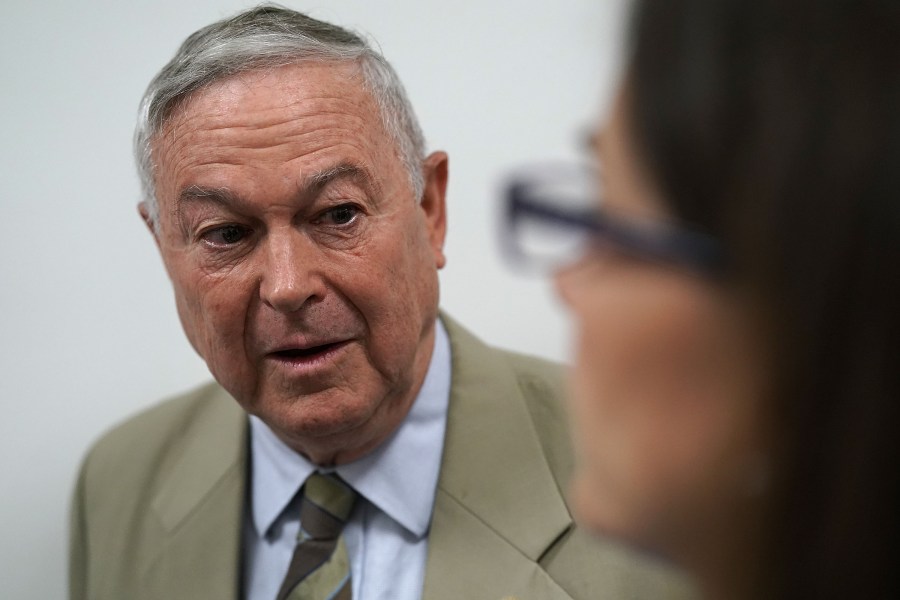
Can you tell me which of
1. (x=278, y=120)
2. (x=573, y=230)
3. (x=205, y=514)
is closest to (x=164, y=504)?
(x=205, y=514)

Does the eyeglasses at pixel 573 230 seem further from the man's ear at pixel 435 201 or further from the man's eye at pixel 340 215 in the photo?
the man's ear at pixel 435 201

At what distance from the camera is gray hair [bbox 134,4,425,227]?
126 cm

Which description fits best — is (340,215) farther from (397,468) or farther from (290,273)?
(397,468)

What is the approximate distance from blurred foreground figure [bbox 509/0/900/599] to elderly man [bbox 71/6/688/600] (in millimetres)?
659

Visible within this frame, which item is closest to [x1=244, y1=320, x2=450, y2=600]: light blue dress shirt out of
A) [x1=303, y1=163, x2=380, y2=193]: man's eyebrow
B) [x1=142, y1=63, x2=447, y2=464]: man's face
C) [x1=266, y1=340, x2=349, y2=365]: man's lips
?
[x1=142, y1=63, x2=447, y2=464]: man's face

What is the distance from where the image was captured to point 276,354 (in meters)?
1.29

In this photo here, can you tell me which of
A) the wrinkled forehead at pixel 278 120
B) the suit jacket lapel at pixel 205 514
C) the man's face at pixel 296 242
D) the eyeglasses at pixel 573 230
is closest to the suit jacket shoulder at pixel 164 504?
the suit jacket lapel at pixel 205 514

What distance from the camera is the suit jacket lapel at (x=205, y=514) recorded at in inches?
56.9

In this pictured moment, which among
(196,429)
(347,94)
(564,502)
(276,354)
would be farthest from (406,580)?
(347,94)

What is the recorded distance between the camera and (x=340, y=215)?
1.28m

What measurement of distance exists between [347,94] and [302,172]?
Result: 5.4 inches

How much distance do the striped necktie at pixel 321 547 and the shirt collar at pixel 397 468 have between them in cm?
2

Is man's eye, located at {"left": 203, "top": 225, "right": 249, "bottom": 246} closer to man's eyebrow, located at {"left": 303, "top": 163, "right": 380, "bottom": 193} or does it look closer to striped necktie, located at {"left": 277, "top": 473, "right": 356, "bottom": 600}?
man's eyebrow, located at {"left": 303, "top": 163, "right": 380, "bottom": 193}

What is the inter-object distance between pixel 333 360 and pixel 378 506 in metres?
0.26
